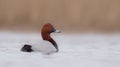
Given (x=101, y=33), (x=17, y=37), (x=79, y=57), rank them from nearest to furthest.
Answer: (x=79, y=57), (x=17, y=37), (x=101, y=33)

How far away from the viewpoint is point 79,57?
1100 cm

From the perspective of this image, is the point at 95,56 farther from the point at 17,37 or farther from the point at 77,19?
the point at 77,19

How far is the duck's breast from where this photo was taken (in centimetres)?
1117

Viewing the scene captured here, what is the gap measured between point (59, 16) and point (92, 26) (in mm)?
738

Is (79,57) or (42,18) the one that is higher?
(42,18)

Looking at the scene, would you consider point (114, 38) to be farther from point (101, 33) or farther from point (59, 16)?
point (59, 16)

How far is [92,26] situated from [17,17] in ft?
4.88

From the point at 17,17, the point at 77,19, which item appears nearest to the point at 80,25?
the point at 77,19

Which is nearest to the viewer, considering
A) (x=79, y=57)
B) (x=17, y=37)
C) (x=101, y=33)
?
(x=79, y=57)

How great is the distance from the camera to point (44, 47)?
37.0 ft

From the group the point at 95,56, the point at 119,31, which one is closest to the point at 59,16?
the point at 119,31

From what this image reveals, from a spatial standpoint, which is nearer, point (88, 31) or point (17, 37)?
point (17, 37)

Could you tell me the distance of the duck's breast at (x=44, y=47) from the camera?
36.7 feet

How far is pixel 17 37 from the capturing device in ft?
46.2
